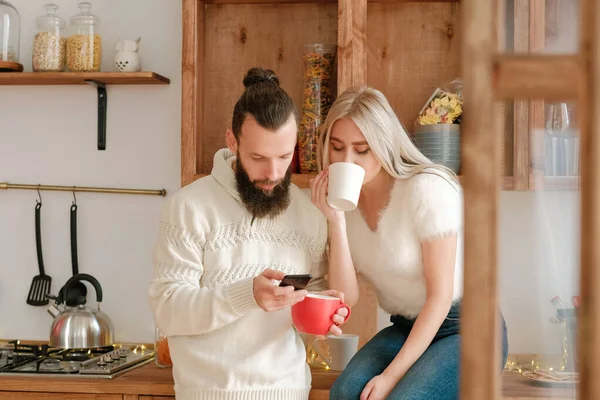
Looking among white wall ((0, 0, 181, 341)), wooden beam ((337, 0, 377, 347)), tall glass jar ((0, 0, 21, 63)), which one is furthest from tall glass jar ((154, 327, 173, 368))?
tall glass jar ((0, 0, 21, 63))

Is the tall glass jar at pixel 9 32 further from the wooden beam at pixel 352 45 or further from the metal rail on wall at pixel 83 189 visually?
the wooden beam at pixel 352 45

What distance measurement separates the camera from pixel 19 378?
2135 mm

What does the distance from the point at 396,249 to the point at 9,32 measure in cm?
152

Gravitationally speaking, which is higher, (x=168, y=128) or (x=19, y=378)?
(x=168, y=128)

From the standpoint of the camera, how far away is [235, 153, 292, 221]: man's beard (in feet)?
6.07

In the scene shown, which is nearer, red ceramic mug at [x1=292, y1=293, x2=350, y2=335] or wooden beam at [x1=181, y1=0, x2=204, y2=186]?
red ceramic mug at [x1=292, y1=293, x2=350, y2=335]

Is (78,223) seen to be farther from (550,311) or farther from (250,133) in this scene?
(550,311)

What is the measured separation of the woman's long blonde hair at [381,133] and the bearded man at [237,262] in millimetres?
121

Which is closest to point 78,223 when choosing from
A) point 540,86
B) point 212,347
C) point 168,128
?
point 168,128

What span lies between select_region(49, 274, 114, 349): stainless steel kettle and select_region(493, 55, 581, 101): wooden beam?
1993 mm

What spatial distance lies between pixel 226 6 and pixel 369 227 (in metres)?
0.93

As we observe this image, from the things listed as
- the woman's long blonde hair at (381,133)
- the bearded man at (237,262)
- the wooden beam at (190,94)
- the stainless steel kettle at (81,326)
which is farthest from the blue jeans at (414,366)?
the stainless steel kettle at (81,326)

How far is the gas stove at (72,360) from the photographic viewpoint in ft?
7.13

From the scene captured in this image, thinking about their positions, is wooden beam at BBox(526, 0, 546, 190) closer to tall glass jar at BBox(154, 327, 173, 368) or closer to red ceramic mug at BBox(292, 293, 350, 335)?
red ceramic mug at BBox(292, 293, 350, 335)
